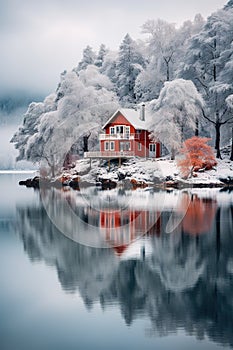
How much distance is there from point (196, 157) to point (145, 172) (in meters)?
3.99

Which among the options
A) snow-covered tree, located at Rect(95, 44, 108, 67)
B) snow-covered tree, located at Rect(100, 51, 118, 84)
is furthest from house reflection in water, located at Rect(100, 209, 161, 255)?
snow-covered tree, located at Rect(95, 44, 108, 67)

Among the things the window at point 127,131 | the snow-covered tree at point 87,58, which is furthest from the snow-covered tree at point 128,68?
the snow-covered tree at point 87,58

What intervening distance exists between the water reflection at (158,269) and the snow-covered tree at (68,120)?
20.0 metres

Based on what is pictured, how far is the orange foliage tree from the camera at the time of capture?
32.2 meters

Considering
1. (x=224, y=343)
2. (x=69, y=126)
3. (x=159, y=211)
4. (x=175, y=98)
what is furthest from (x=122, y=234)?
(x=69, y=126)

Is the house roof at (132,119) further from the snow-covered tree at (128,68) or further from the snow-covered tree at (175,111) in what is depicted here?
the snow-covered tree at (128,68)

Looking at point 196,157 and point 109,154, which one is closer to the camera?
point 196,157

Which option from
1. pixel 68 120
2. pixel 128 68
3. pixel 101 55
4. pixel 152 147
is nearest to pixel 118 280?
pixel 152 147

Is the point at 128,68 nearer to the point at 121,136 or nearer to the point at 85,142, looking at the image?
the point at 85,142

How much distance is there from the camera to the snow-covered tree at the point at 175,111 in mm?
33406

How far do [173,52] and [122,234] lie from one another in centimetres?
2827

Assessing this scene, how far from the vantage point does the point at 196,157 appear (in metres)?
32.6

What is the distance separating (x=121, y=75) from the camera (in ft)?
145

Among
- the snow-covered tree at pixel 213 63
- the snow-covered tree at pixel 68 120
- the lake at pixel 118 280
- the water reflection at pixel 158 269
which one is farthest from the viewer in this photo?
the snow-covered tree at pixel 68 120
